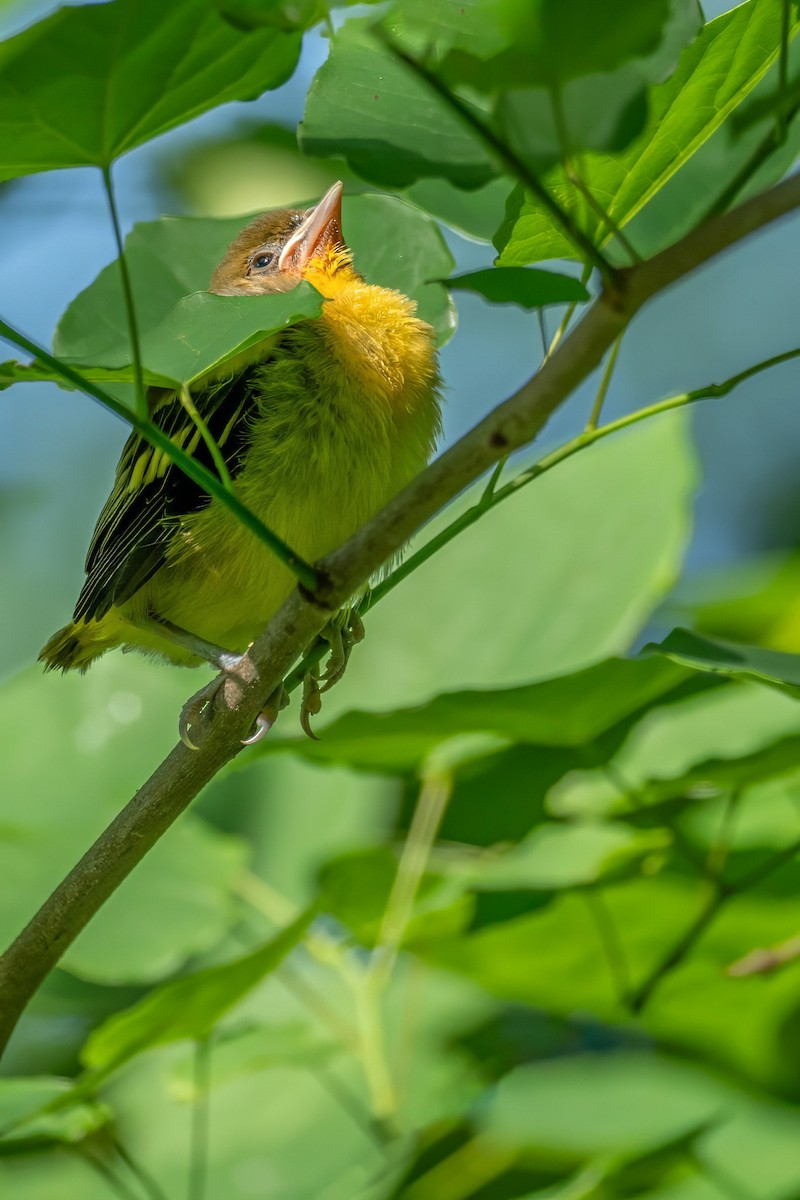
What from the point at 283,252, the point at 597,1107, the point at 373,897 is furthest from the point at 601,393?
the point at 283,252

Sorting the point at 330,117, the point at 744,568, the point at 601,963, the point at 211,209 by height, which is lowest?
the point at 601,963

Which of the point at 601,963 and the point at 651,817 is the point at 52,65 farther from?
the point at 601,963

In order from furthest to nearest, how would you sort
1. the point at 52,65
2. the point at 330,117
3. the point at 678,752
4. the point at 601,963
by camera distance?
1. the point at 678,752
2. the point at 601,963
3. the point at 330,117
4. the point at 52,65

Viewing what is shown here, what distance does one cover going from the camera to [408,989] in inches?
101

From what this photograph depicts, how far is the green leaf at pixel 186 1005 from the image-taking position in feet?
6.08

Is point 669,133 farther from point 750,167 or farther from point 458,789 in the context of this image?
point 458,789

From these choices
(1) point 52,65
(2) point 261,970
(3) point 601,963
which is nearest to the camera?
(1) point 52,65

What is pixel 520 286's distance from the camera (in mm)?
1336

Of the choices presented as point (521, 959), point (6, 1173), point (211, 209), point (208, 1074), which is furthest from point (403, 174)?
point (211, 209)

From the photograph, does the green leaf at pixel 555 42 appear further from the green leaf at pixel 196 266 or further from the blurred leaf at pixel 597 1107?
the blurred leaf at pixel 597 1107

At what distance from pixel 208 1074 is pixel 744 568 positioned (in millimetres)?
1817

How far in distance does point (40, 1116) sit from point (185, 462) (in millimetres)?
987

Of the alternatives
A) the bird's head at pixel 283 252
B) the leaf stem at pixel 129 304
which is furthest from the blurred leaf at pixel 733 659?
the bird's head at pixel 283 252

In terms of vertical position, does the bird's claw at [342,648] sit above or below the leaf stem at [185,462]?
above
